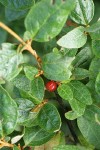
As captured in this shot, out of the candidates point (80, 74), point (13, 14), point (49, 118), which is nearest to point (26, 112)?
point (49, 118)

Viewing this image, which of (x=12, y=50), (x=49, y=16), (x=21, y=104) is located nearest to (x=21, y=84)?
(x=21, y=104)

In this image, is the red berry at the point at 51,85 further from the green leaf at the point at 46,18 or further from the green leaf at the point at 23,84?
the green leaf at the point at 46,18

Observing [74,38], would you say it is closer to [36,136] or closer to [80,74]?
[80,74]

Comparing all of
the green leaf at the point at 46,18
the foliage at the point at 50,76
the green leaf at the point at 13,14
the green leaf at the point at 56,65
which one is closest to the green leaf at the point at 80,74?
the foliage at the point at 50,76

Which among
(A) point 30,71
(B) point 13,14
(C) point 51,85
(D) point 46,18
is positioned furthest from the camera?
(B) point 13,14

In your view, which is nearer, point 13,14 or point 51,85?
point 51,85

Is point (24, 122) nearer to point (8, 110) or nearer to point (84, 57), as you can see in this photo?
point (8, 110)
